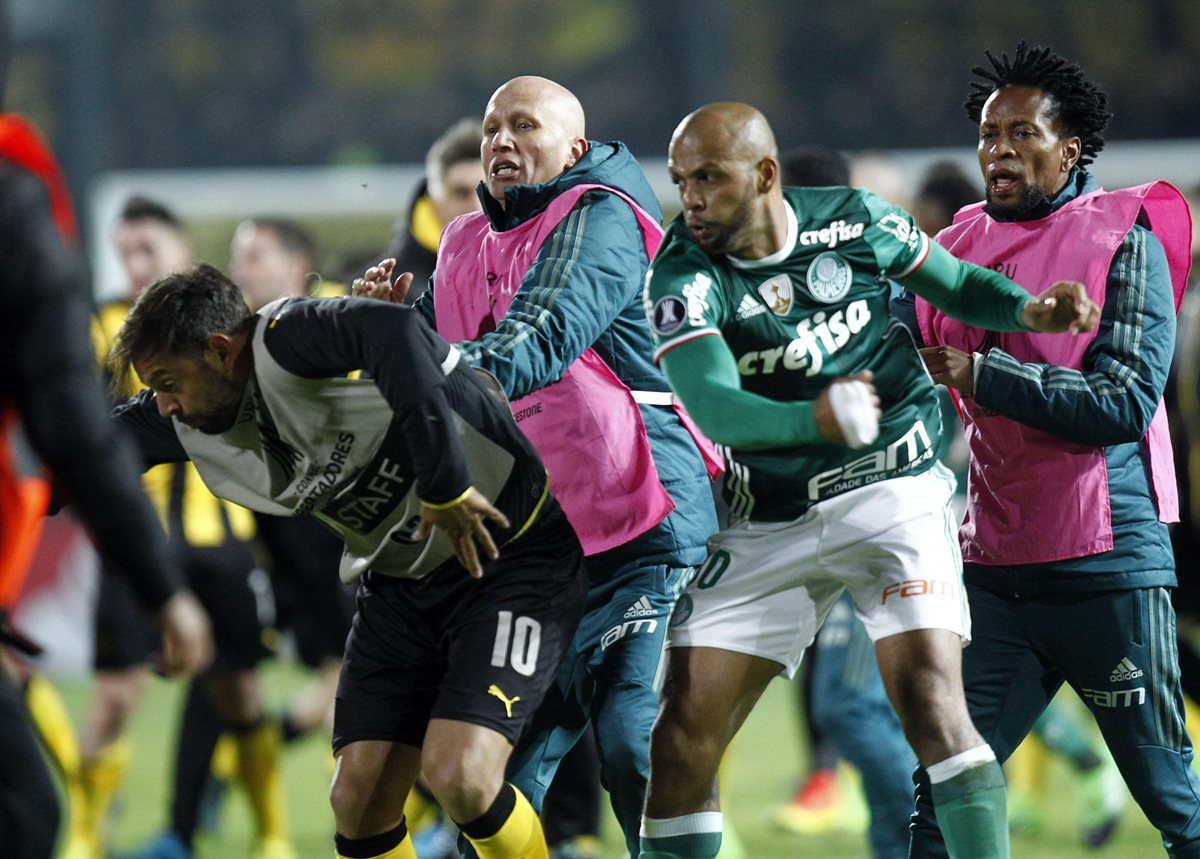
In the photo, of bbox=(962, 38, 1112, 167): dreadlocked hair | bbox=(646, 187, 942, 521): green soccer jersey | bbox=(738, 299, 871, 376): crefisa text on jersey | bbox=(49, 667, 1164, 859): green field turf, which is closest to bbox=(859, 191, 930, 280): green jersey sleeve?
bbox=(646, 187, 942, 521): green soccer jersey

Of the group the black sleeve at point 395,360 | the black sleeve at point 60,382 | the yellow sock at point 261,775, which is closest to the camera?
the black sleeve at point 60,382

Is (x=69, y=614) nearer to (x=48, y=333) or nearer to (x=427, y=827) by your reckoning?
(x=427, y=827)

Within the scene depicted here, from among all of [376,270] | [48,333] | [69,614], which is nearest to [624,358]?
[376,270]

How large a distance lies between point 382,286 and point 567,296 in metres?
0.48

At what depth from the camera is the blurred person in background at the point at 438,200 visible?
5766 millimetres

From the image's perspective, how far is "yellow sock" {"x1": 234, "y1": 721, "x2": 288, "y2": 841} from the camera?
20.6ft

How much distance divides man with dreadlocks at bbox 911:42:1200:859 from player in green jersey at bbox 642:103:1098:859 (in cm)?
24

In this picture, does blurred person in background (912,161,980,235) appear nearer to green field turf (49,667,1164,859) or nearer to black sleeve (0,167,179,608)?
green field turf (49,667,1164,859)

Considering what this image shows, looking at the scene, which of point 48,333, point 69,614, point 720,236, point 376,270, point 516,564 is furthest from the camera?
point 69,614

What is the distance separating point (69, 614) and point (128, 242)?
13.7 feet

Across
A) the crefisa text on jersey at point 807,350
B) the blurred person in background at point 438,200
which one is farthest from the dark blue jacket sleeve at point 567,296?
the blurred person in background at point 438,200

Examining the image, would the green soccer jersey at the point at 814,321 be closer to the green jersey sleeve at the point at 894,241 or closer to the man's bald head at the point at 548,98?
the green jersey sleeve at the point at 894,241

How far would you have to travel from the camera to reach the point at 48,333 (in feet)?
9.82

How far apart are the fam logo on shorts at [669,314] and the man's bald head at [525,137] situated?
88cm
